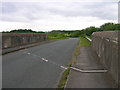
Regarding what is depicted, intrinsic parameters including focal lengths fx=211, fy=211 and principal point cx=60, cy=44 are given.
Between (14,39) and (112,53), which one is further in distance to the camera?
(14,39)

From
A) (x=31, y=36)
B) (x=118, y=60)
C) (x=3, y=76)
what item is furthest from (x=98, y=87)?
(x=31, y=36)

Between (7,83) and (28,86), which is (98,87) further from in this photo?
(7,83)

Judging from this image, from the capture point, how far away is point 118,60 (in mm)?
6480

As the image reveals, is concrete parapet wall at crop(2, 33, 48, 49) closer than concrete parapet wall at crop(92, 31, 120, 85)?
No

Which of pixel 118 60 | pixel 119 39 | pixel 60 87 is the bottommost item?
pixel 60 87

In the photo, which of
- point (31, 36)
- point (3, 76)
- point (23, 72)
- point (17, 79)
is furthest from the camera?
point (31, 36)

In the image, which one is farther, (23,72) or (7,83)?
(23,72)

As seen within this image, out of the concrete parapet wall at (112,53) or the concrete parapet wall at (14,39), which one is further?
the concrete parapet wall at (14,39)

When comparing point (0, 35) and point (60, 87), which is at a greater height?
point (0, 35)

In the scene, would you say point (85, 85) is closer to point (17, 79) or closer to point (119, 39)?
point (119, 39)

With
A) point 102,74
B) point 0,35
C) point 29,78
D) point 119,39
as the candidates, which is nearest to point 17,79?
point 29,78

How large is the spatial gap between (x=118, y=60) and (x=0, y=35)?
18.4 m

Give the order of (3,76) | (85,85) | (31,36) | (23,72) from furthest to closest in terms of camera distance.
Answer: (31,36)
(23,72)
(3,76)
(85,85)

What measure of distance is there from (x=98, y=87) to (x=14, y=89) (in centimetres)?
262
